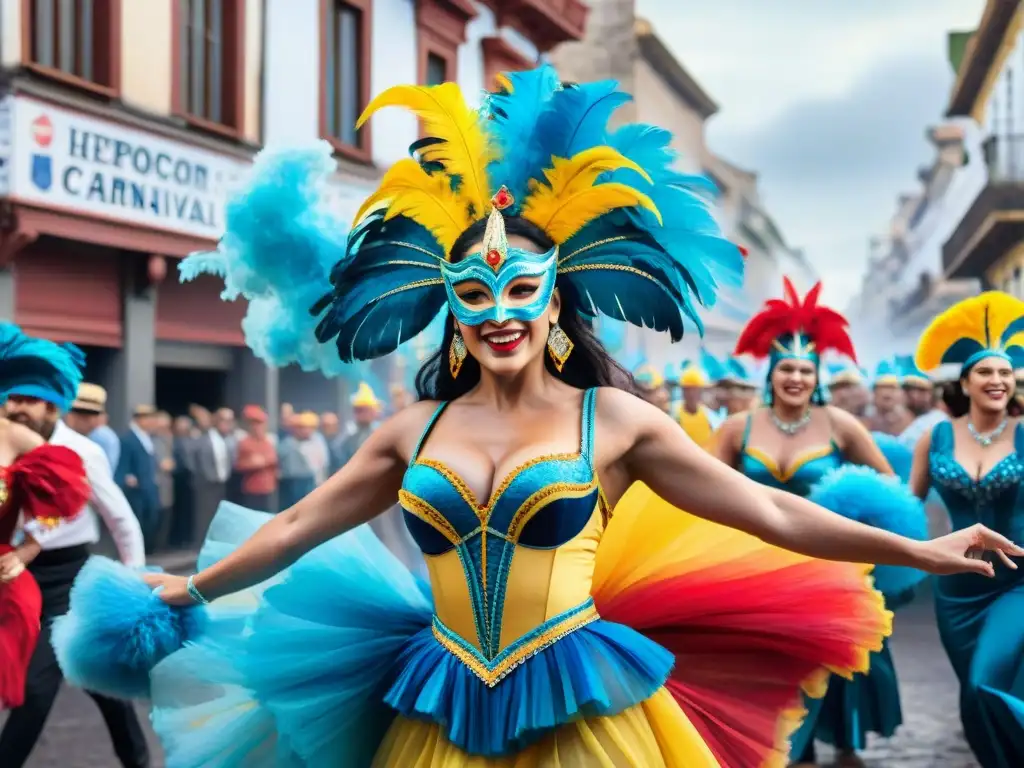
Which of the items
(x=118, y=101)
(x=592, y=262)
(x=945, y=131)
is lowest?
(x=592, y=262)

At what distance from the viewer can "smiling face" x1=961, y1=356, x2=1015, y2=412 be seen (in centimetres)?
621

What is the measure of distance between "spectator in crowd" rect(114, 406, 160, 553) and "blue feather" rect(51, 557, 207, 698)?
9.94 meters

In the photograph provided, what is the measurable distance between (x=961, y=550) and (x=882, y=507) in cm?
215

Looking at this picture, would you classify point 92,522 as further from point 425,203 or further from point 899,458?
point 899,458

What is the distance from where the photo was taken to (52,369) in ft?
18.9

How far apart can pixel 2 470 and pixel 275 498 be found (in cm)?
1146

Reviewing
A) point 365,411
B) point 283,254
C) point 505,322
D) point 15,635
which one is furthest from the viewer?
point 365,411

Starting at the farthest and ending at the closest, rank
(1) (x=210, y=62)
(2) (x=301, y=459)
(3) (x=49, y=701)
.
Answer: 1. (1) (x=210, y=62)
2. (2) (x=301, y=459)
3. (3) (x=49, y=701)

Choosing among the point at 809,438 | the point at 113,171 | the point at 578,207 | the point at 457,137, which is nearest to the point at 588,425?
the point at 578,207

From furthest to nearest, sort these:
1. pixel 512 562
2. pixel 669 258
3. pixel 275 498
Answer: pixel 275 498 < pixel 669 258 < pixel 512 562

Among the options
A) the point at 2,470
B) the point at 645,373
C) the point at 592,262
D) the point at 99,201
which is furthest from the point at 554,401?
the point at 99,201

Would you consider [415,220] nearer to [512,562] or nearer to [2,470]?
[512,562]

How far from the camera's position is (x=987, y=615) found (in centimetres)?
Answer: 589

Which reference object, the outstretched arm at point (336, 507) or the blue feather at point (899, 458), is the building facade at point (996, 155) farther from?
the outstretched arm at point (336, 507)
